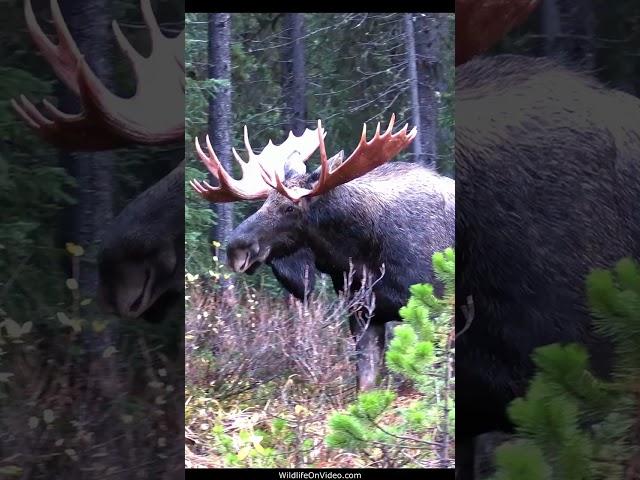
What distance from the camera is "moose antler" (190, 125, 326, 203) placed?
5004 mm

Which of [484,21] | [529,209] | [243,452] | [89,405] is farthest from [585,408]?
[243,452]

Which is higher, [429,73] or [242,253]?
[429,73]

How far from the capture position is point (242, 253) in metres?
5.23

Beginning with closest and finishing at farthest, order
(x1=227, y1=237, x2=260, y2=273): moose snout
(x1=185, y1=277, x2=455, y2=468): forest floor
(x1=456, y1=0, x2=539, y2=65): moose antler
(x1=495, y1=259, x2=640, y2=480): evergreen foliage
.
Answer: (x1=495, y1=259, x2=640, y2=480): evergreen foliage < (x1=456, y1=0, x2=539, y2=65): moose antler < (x1=185, y1=277, x2=455, y2=468): forest floor < (x1=227, y1=237, x2=260, y2=273): moose snout

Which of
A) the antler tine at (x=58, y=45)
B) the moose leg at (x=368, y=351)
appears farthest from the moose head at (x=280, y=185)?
the antler tine at (x=58, y=45)

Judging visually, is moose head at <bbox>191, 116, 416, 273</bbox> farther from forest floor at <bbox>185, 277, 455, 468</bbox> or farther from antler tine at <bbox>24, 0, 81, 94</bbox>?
antler tine at <bbox>24, 0, 81, 94</bbox>

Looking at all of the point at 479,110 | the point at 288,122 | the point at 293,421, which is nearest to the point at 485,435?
the point at 479,110

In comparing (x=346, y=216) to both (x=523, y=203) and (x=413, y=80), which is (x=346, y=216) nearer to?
(x=413, y=80)

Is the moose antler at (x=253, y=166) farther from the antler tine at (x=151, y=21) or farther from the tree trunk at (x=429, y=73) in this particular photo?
the antler tine at (x=151, y=21)

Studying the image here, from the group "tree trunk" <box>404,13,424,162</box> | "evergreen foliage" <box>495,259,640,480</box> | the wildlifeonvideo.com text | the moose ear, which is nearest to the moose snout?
the moose ear

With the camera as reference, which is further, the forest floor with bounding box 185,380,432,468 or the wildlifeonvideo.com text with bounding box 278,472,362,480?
the forest floor with bounding box 185,380,432,468

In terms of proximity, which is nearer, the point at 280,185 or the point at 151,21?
the point at 151,21

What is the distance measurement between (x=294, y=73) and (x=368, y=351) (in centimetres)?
153

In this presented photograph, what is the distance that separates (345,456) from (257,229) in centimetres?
157
